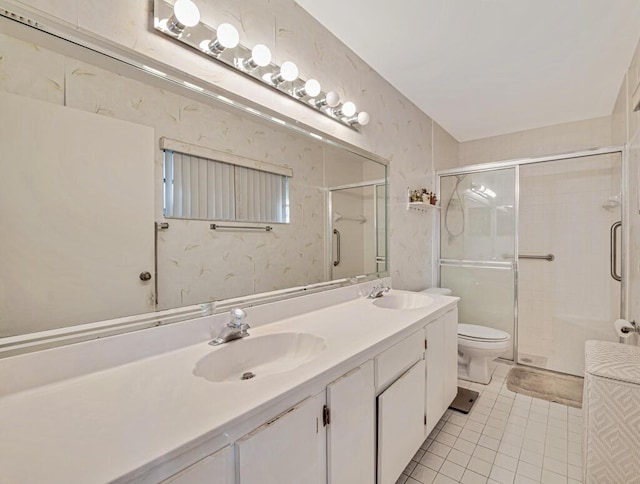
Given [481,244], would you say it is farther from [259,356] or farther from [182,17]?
[182,17]

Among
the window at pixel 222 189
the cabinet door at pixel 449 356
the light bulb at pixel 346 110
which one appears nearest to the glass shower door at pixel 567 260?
the cabinet door at pixel 449 356

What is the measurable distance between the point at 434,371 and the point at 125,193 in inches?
64.8

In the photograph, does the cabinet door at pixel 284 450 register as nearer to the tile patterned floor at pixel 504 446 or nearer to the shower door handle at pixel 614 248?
the tile patterned floor at pixel 504 446

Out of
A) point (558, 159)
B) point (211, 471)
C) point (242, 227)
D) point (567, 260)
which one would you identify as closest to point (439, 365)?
point (242, 227)

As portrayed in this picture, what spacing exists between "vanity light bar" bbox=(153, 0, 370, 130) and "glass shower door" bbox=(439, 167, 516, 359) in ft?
6.09

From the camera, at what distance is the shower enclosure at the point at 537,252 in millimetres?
2836

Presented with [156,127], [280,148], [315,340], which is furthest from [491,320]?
[156,127]

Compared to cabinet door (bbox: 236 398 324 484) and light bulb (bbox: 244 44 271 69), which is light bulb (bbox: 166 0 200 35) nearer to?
light bulb (bbox: 244 44 271 69)

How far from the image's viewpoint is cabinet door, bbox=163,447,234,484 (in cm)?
58

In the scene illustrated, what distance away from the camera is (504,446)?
174 centimetres

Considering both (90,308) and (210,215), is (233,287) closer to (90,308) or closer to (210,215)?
(210,215)

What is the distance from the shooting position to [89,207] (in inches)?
35.9

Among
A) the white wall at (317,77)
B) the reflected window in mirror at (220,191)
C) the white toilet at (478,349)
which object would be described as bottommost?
the white toilet at (478,349)

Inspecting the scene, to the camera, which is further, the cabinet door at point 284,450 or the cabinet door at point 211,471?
the cabinet door at point 284,450
